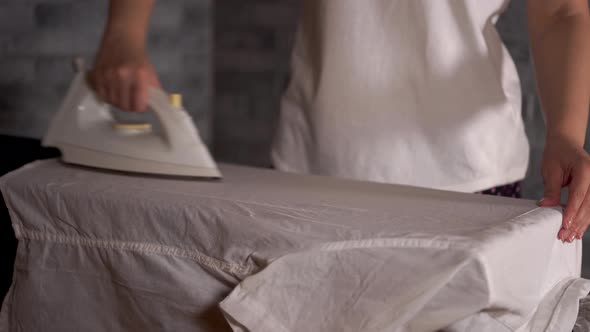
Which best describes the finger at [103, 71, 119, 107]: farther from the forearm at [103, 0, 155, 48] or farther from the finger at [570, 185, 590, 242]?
the finger at [570, 185, 590, 242]

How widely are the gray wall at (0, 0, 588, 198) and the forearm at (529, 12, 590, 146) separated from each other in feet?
4.67

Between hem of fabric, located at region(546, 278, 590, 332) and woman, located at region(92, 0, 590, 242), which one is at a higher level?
woman, located at region(92, 0, 590, 242)

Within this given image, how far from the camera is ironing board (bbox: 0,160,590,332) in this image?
2.88 feet

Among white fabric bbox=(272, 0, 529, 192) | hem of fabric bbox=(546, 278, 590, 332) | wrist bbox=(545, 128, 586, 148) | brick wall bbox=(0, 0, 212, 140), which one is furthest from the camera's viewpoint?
brick wall bbox=(0, 0, 212, 140)

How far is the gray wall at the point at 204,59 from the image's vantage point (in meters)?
2.38

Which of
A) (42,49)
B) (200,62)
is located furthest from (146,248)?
(200,62)

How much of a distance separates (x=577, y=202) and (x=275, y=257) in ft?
1.37

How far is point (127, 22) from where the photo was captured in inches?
52.3

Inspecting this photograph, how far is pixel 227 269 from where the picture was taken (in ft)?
3.39

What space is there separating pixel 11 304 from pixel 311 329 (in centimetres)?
59

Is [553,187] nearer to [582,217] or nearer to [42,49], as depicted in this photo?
[582,217]

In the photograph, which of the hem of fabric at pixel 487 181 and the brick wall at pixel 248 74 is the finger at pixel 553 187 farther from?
the brick wall at pixel 248 74

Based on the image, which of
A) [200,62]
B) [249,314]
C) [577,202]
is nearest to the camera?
[249,314]

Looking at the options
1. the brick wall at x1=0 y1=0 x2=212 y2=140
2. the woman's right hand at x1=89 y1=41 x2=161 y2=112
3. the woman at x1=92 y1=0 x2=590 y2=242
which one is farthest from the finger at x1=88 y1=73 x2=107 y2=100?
the brick wall at x1=0 y1=0 x2=212 y2=140
